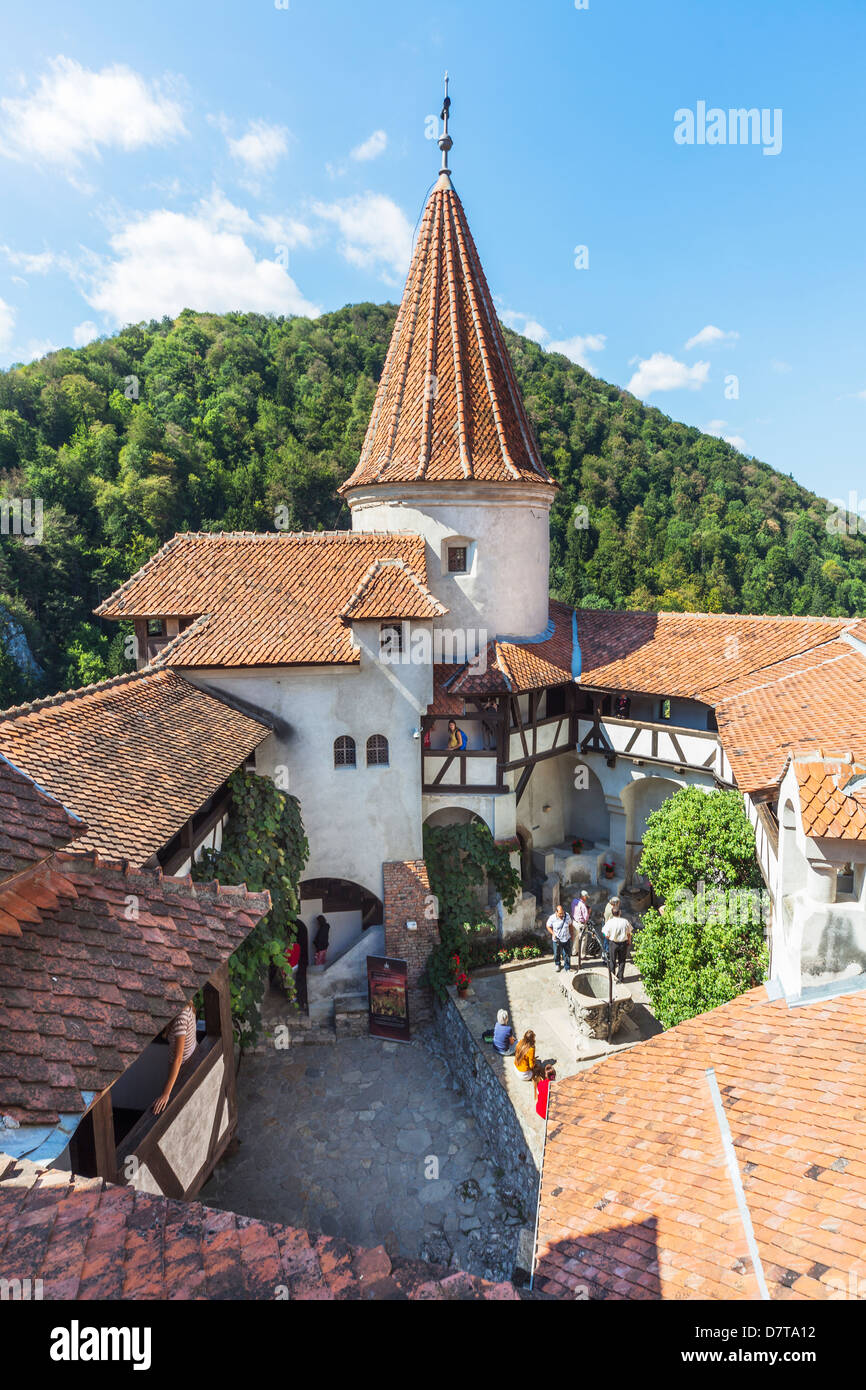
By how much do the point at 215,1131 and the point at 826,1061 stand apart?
626 cm

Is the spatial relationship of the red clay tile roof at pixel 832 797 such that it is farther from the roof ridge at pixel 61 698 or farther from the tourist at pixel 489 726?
the roof ridge at pixel 61 698

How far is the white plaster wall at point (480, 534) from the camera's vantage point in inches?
619

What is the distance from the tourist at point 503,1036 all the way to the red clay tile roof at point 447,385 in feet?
33.7

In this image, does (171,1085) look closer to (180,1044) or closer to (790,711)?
(180,1044)

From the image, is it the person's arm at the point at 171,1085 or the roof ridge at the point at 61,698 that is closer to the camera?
the person's arm at the point at 171,1085

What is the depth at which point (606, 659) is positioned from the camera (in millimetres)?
16781

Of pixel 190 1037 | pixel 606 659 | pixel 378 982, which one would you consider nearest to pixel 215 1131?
pixel 190 1037

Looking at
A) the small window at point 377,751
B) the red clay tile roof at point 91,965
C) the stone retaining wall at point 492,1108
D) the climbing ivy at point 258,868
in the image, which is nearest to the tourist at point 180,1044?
the red clay tile roof at point 91,965

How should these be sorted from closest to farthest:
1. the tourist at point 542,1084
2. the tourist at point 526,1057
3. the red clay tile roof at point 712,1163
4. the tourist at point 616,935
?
1. the red clay tile roof at point 712,1163
2. the tourist at point 542,1084
3. the tourist at point 526,1057
4. the tourist at point 616,935

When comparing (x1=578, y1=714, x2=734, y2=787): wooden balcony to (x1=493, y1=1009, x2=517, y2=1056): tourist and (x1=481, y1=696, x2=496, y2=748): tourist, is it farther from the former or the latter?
(x1=493, y1=1009, x2=517, y2=1056): tourist

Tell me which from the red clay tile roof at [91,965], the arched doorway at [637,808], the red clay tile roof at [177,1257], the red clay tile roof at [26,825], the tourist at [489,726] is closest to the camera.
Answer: the red clay tile roof at [177,1257]

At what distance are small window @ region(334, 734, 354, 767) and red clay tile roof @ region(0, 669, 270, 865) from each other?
222 centimetres

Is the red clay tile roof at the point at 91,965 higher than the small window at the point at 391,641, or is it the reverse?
the small window at the point at 391,641

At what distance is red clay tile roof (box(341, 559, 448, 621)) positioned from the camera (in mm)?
13320
